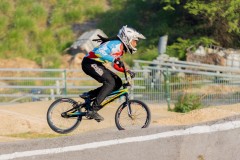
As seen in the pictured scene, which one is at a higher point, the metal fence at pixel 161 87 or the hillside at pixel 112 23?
the hillside at pixel 112 23

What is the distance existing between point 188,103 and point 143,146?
10954mm

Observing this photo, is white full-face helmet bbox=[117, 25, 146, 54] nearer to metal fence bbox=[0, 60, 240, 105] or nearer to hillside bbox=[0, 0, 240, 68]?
metal fence bbox=[0, 60, 240, 105]

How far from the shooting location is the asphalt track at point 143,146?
21.3 ft

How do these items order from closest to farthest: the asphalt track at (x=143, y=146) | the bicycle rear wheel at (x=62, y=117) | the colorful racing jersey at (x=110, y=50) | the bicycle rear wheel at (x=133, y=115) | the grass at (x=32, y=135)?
1. the asphalt track at (x=143, y=146)
2. the colorful racing jersey at (x=110, y=50)
3. the bicycle rear wheel at (x=133, y=115)
4. the bicycle rear wheel at (x=62, y=117)
5. the grass at (x=32, y=135)

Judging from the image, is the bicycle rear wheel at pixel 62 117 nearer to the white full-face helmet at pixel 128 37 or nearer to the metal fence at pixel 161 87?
the white full-face helmet at pixel 128 37

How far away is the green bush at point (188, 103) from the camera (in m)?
17.4

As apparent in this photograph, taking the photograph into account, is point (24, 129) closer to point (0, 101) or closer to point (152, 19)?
point (0, 101)

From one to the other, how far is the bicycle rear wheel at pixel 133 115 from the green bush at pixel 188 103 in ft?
22.7

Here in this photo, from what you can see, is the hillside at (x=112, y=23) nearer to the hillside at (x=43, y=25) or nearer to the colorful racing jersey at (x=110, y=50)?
the hillside at (x=43, y=25)

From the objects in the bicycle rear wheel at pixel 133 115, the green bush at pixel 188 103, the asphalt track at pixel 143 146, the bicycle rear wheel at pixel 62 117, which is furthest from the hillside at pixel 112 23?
the asphalt track at pixel 143 146

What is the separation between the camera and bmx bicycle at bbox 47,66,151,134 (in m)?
10.4

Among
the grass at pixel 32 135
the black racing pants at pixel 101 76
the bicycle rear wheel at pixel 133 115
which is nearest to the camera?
the black racing pants at pixel 101 76

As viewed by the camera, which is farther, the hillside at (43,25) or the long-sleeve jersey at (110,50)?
the hillside at (43,25)

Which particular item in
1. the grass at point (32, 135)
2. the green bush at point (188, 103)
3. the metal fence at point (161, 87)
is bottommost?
the grass at point (32, 135)
